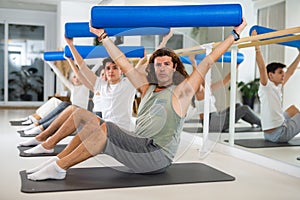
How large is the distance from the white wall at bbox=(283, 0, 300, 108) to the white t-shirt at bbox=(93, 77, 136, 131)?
4.52ft

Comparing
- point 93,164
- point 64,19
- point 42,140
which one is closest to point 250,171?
point 93,164

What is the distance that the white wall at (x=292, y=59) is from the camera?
3191 mm

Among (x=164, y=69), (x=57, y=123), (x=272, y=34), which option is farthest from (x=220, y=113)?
(x=57, y=123)

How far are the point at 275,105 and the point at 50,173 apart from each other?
2.05 m

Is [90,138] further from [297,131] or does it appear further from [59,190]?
[297,131]

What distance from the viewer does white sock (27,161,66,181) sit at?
2.36 m

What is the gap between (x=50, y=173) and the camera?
2371 millimetres

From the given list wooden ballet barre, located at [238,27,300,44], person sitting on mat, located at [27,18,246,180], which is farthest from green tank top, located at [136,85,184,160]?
wooden ballet barre, located at [238,27,300,44]

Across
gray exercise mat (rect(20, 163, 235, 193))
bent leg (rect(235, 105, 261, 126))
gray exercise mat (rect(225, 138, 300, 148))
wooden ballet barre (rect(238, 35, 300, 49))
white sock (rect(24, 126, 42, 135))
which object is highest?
wooden ballet barre (rect(238, 35, 300, 49))

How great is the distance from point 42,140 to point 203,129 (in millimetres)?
1406

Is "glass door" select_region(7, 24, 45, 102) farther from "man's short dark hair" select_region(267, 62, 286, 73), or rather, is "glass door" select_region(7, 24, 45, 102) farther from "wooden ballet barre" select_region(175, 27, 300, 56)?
"man's short dark hair" select_region(267, 62, 286, 73)

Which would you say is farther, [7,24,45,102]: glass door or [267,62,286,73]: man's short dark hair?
[7,24,45,102]: glass door

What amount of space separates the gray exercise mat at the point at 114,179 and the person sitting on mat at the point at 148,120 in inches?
3.8

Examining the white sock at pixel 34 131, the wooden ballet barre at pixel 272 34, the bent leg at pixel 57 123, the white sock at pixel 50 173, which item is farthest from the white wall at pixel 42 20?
the white sock at pixel 50 173
